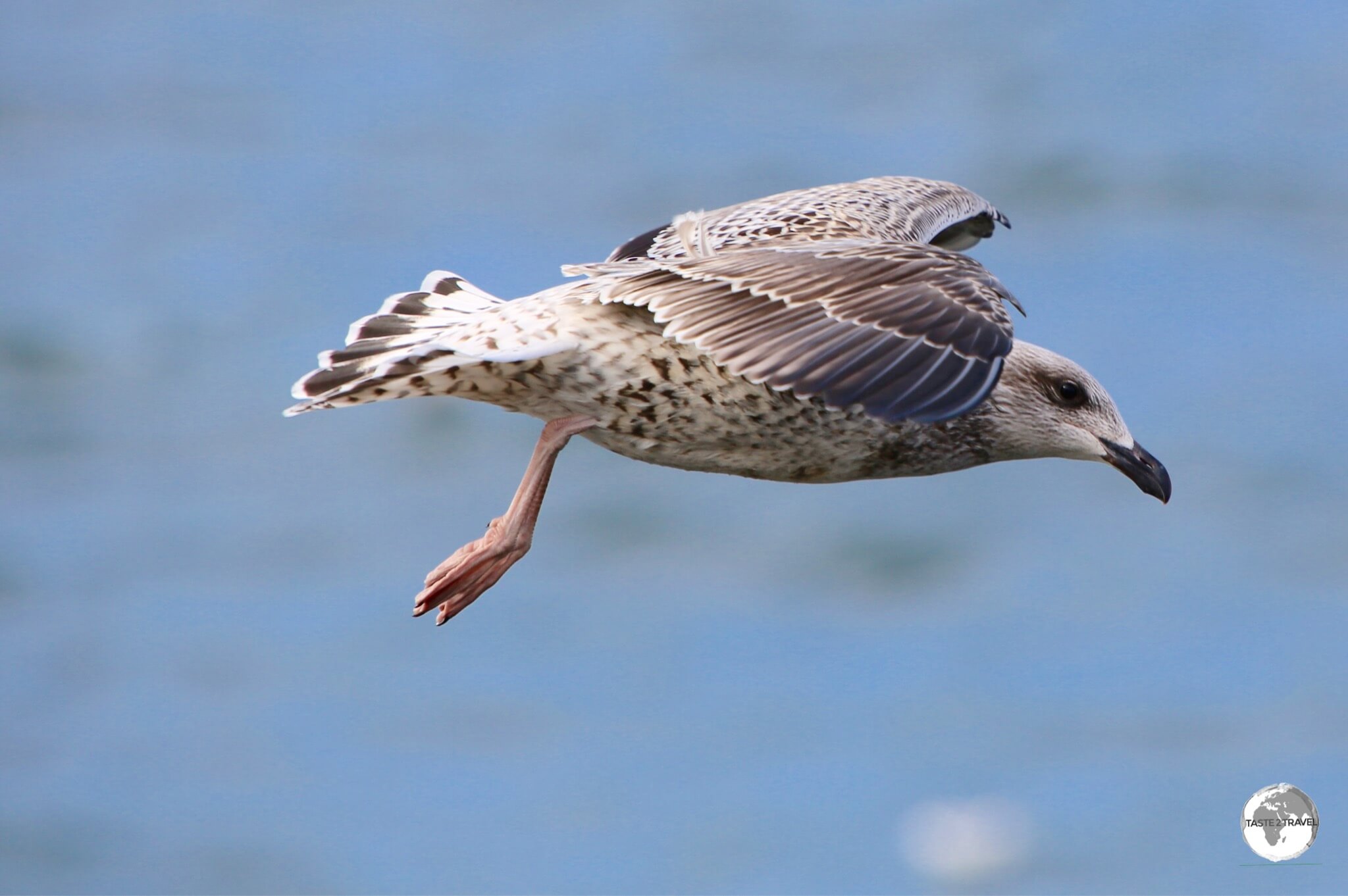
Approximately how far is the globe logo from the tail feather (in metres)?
4.18

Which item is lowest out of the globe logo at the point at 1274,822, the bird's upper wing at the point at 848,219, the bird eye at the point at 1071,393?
the globe logo at the point at 1274,822

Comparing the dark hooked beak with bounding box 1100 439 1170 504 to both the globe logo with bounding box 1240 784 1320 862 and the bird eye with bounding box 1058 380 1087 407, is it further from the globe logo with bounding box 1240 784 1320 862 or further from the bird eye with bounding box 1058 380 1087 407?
the globe logo with bounding box 1240 784 1320 862

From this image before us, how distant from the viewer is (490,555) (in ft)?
18.7

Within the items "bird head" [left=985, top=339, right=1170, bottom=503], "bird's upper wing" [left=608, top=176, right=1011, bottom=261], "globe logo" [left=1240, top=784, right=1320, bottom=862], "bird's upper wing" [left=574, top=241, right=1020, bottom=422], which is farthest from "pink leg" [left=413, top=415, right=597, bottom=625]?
"globe logo" [left=1240, top=784, right=1320, bottom=862]

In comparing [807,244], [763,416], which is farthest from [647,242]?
[763,416]

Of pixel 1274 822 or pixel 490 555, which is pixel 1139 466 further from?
pixel 1274 822

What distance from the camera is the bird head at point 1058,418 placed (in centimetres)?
613

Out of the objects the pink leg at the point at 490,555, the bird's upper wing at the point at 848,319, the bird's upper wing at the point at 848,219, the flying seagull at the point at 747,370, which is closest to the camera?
the bird's upper wing at the point at 848,319

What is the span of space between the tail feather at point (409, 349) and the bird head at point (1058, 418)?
1.66 meters

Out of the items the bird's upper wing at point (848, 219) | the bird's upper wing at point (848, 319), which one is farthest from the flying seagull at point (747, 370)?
the bird's upper wing at point (848, 219)

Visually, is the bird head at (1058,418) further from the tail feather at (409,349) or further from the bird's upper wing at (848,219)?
the tail feather at (409,349)

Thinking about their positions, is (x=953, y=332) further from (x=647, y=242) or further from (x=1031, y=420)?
(x=647, y=242)

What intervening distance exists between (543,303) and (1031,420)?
1756 millimetres

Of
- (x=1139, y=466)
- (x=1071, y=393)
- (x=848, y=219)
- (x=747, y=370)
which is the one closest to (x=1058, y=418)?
(x=1071, y=393)
